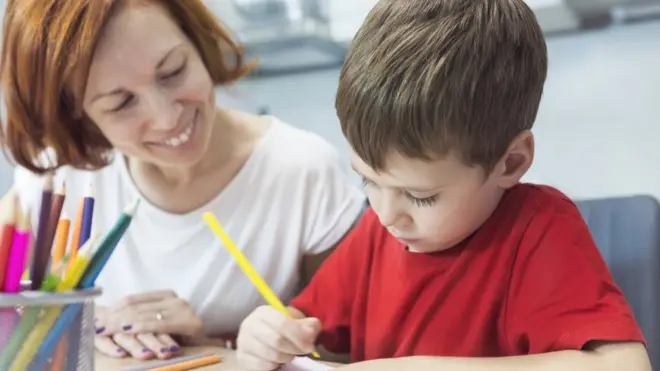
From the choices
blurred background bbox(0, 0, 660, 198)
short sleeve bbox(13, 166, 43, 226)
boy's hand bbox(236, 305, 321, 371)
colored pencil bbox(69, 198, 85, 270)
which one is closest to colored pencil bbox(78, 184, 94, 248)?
colored pencil bbox(69, 198, 85, 270)

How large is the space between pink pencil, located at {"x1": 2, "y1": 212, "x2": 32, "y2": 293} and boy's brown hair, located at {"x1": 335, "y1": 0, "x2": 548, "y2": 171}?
10.0 inches

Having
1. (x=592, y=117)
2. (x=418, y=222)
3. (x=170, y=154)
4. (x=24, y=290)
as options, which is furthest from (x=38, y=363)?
(x=592, y=117)

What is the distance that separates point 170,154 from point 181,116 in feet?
0.17

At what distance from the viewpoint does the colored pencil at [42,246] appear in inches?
19.0

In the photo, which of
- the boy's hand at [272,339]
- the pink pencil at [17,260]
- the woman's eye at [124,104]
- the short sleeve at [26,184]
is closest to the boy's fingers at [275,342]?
the boy's hand at [272,339]

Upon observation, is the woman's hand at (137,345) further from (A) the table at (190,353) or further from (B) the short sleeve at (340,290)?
(B) the short sleeve at (340,290)

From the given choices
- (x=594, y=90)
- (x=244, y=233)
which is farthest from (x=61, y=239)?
(x=594, y=90)

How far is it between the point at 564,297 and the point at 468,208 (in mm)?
102

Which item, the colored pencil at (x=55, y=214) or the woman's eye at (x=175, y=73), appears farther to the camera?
the woman's eye at (x=175, y=73)

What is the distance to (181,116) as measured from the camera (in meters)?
0.85

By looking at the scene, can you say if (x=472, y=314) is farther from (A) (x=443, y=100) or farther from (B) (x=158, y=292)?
(B) (x=158, y=292)

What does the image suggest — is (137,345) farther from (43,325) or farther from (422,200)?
(422,200)

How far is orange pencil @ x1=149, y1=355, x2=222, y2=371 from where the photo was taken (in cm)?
67

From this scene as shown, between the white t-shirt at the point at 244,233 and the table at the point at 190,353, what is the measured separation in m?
0.16
